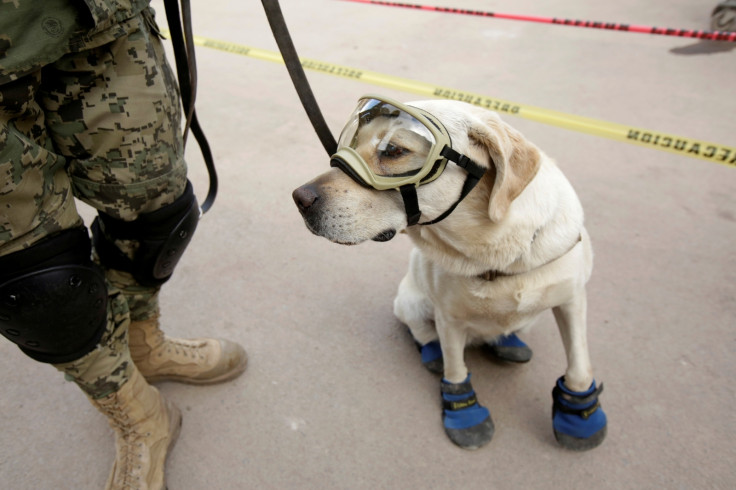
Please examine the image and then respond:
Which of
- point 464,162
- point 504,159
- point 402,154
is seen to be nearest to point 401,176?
point 402,154

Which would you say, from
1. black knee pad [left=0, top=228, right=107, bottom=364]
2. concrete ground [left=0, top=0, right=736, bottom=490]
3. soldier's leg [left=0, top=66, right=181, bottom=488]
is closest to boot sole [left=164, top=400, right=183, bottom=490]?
concrete ground [left=0, top=0, right=736, bottom=490]

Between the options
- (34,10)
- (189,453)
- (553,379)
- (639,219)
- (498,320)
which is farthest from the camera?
(639,219)

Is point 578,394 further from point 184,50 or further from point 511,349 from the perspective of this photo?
point 184,50

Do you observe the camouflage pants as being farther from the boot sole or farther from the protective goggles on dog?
the protective goggles on dog

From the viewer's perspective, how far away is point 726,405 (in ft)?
5.88

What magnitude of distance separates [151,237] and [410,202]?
775 mm

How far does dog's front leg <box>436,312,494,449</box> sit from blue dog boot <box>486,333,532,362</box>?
255mm

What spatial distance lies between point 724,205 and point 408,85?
7.60ft

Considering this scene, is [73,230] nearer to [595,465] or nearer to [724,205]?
[595,465]

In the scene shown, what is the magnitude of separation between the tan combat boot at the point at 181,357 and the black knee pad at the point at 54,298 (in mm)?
429

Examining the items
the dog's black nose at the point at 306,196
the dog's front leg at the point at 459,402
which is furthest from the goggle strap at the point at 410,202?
the dog's front leg at the point at 459,402

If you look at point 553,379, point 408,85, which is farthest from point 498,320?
point 408,85

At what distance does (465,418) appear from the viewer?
1.73 meters

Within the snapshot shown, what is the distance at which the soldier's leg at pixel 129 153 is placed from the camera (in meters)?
1.20
